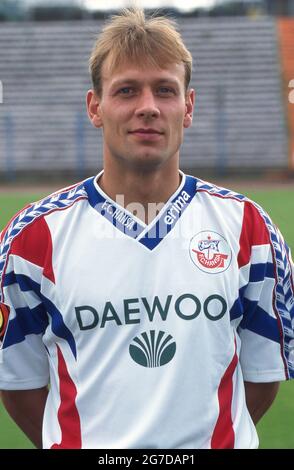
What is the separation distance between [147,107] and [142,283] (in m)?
0.44

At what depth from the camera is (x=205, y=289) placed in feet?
7.25

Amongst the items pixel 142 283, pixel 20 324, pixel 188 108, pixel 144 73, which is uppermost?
pixel 144 73

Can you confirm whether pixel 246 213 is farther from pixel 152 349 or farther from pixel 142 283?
pixel 152 349

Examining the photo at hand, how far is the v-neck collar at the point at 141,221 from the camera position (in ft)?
7.44

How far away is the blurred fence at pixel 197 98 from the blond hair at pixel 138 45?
18654 mm

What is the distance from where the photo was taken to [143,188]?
2.28 metres

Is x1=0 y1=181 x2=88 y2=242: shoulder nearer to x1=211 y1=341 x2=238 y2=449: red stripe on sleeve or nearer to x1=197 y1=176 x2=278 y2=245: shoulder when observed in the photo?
x1=197 y1=176 x2=278 y2=245: shoulder

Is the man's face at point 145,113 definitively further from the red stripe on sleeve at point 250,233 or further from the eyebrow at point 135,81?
the red stripe on sleeve at point 250,233

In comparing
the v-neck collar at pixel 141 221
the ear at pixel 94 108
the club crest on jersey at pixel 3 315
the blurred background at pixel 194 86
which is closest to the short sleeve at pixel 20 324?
the club crest on jersey at pixel 3 315

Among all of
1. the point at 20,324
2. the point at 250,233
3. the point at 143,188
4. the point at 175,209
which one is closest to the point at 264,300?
the point at 250,233

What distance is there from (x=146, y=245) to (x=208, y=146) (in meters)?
20.0

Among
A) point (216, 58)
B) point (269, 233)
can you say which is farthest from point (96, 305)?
point (216, 58)
